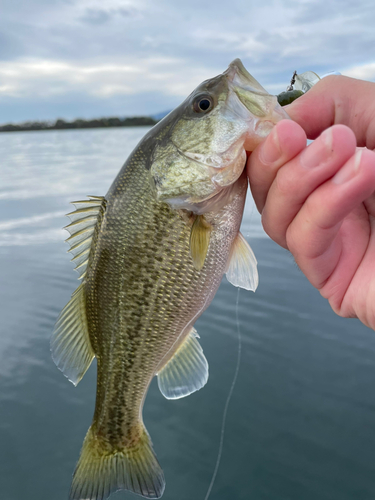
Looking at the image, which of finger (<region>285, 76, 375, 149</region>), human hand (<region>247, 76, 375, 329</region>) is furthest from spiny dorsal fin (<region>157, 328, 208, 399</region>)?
finger (<region>285, 76, 375, 149</region>)

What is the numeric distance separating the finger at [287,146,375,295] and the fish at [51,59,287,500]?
39cm

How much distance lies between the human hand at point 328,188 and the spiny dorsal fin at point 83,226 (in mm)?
906

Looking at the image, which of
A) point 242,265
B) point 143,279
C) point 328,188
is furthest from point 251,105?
point 143,279

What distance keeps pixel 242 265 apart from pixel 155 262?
0.50 metres

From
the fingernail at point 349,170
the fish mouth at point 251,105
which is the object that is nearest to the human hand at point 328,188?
the fingernail at point 349,170

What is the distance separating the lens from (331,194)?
54.1 inches

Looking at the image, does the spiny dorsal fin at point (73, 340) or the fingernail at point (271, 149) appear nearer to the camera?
the fingernail at point (271, 149)

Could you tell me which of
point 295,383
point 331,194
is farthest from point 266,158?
point 295,383

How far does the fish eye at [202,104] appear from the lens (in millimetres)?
1848

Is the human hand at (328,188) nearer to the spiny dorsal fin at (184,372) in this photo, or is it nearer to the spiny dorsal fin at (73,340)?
the spiny dorsal fin at (184,372)

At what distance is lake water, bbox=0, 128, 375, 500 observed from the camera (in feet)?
11.4

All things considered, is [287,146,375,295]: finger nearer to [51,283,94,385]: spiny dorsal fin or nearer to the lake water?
[51,283,94,385]: spiny dorsal fin

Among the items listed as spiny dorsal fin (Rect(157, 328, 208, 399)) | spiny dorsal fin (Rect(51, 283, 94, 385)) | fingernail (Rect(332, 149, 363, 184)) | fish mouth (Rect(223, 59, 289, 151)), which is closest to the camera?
fingernail (Rect(332, 149, 363, 184))

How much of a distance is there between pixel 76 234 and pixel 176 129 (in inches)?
32.9
